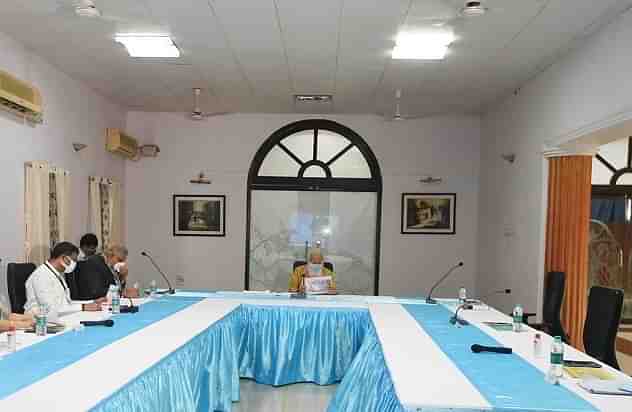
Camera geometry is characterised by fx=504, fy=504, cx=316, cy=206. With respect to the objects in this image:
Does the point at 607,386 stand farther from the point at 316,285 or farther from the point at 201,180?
the point at 201,180

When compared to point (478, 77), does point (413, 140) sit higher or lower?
lower

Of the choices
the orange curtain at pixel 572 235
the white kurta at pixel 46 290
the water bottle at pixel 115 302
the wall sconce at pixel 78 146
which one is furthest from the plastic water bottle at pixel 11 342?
the orange curtain at pixel 572 235

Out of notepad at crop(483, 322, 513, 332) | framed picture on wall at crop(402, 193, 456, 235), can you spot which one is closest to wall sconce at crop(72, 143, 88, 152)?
framed picture on wall at crop(402, 193, 456, 235)

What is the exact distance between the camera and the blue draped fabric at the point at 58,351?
6.25 ft

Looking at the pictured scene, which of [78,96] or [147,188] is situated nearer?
[78,96]

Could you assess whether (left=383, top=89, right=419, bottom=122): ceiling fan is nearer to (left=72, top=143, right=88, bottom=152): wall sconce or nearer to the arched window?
the arched window

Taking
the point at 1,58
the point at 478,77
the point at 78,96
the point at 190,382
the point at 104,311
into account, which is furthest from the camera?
the point at 78,96

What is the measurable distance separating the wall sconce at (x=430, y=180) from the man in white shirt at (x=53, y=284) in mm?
4413

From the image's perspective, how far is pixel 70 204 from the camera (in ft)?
16.6

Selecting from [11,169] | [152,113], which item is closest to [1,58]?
[11,169]

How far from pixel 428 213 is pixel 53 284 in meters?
4.61

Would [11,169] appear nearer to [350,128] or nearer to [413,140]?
[350,128]

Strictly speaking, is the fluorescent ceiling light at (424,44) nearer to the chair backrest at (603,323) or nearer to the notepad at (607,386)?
the chair backrest at (603,323)

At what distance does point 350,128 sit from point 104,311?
4241 mm
